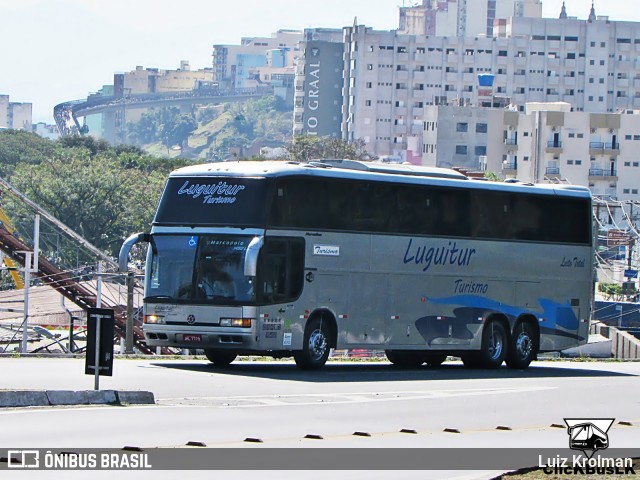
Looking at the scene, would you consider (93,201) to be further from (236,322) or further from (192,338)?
(236,322)

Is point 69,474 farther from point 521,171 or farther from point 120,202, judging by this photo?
point 521,171

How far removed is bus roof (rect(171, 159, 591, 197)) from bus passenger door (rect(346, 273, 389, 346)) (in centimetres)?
188

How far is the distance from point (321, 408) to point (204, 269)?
6.96 m

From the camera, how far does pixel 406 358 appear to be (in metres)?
32.8

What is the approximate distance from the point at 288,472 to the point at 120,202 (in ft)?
337

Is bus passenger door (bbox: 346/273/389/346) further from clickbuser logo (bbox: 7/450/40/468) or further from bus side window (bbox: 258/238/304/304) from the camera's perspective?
clickbuser logo (bbox: 7/450/40/468)

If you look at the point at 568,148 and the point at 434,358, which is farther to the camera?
the point at 568,148

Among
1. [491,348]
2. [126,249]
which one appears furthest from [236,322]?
[491,348]

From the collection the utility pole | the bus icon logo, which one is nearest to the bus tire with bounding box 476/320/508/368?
the utility pole

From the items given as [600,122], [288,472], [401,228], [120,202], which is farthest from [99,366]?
[600,122]

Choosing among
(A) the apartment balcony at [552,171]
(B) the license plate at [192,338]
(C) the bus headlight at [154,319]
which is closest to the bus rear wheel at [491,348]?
(B) the license plate at [192,338]

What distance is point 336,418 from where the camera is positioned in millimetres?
19734

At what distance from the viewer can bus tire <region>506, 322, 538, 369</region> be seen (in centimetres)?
3241

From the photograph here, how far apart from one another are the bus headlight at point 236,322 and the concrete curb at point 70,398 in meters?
6.75
